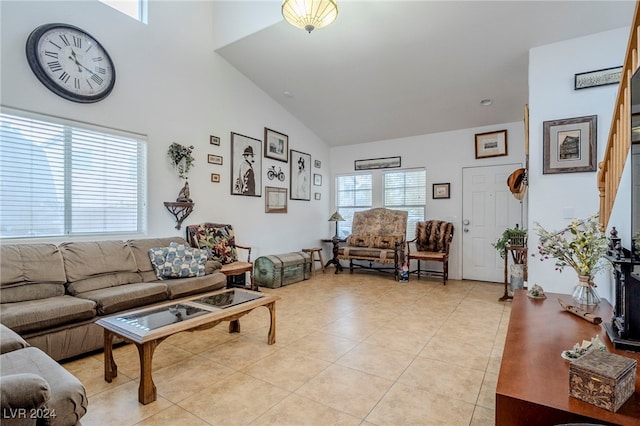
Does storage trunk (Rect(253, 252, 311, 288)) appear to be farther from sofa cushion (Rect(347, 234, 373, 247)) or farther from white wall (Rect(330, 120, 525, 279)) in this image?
white wall (Rect(330, 120, 525, 279))

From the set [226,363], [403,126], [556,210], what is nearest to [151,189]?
[226,363]

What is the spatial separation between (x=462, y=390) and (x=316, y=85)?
4.61 metres

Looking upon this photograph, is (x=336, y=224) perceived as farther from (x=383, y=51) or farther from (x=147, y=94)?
(x=147, y=94)

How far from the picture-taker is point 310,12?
311 cm

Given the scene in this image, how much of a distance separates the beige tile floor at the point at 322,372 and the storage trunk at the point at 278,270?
126 cm

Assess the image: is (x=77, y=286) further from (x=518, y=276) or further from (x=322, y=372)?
(x=518, y=276)

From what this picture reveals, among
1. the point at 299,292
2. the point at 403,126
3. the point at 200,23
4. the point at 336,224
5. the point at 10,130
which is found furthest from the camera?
the point at 336,224

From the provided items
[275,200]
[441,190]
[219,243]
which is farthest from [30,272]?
[441,190]

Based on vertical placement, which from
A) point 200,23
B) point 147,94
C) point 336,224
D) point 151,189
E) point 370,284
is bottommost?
point 370,284

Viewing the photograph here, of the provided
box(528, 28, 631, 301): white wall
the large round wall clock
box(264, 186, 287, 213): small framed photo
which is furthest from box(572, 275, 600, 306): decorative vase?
the large round wall clock

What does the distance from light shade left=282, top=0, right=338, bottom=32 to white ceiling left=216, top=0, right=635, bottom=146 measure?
0.79m

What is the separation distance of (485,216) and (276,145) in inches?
155

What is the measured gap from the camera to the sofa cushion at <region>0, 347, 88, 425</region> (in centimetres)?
129

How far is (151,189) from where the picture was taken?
157 inches
